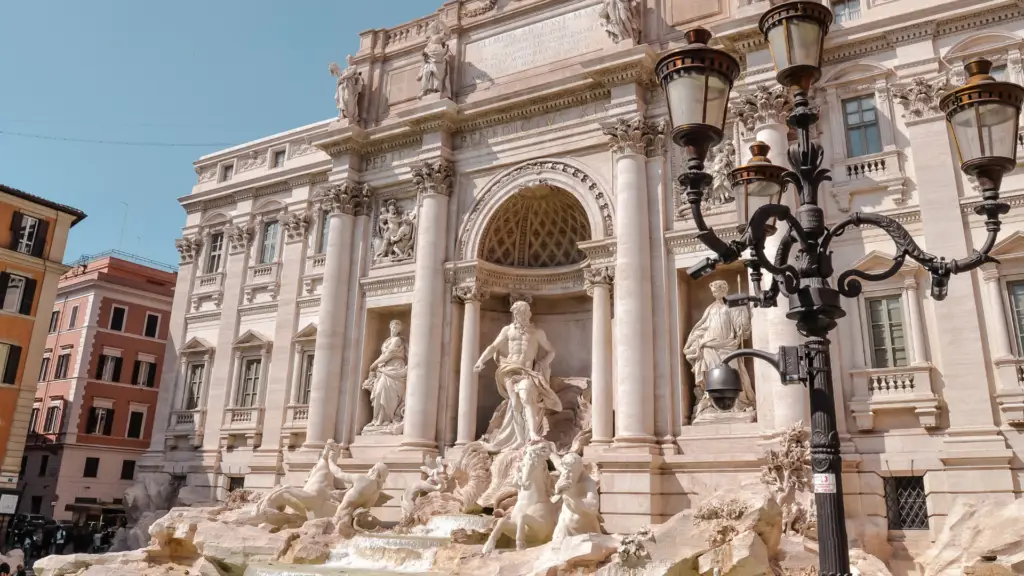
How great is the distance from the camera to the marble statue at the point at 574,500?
Answer: 1216 centimetres

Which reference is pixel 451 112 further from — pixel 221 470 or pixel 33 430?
pixel 33 430

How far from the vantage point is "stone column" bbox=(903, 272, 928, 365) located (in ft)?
47.5

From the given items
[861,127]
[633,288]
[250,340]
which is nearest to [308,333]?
[250,340]

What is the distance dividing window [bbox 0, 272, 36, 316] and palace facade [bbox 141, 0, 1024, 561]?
18.6ft

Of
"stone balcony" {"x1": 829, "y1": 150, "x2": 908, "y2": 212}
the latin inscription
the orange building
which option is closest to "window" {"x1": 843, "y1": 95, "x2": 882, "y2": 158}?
"stone balcony" {"x1": 829, "y1": 150, "x2": 908, "y2": 212}

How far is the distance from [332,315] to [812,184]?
16.4m

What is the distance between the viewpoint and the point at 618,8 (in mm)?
18594

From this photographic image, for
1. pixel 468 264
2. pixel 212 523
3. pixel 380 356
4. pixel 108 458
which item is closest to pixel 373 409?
pixel 380 356

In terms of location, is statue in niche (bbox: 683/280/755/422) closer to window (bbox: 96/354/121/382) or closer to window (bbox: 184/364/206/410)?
window (bbox: 184/364/206/410)

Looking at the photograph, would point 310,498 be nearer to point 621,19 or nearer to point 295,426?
point 295,426

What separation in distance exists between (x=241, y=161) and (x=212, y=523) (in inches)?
573

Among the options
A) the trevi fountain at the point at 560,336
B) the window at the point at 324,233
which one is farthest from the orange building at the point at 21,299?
the window at the point at 324,233

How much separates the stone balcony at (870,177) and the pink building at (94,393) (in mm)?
29814

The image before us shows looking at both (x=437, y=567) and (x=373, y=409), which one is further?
(x=373, y=409)
